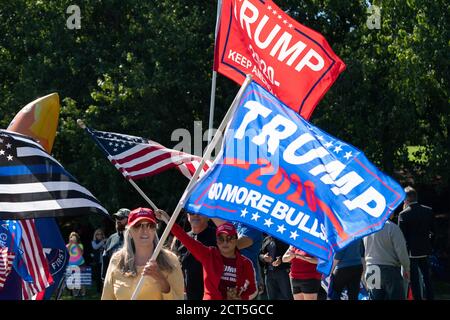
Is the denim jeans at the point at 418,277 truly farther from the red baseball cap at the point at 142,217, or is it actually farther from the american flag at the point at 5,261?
the red baseball cap at the point at 142,217

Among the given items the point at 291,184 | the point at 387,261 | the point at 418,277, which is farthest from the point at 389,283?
the point at 291,184

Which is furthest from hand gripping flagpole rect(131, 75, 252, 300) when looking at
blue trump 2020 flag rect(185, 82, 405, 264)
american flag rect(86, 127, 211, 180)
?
american flag rect(86, 127, 211, 180)

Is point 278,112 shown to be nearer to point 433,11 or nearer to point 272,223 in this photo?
point 272,223

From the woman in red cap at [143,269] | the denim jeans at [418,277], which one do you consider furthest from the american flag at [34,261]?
the denim jeans at [418,277]

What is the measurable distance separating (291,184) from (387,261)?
5802 mm

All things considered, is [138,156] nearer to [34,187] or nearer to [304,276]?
[304,276]

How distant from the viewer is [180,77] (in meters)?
24.0

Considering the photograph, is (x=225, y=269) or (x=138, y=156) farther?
(x=138, y=156)

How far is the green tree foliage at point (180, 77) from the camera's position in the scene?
22.6 m

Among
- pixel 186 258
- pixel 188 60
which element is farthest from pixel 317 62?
pixel 188 60

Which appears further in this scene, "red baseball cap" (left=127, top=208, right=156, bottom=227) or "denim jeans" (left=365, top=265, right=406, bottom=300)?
"denim jeans" (left=365, top=265, right=406, bottom=300)

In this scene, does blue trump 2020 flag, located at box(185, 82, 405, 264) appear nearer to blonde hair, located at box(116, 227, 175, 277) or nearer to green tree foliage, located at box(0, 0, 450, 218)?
blonde hair, located at box(116, 227, 175, 277)

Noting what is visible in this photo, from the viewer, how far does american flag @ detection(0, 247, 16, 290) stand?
361 inches

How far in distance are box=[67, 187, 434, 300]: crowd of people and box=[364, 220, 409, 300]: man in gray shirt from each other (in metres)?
0.01
